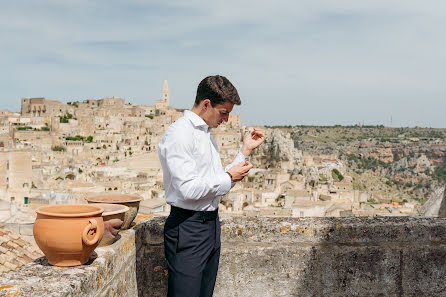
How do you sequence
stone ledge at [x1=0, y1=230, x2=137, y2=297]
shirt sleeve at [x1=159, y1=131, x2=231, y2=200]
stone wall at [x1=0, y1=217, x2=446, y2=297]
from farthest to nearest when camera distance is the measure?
stone wall at [x1=0, y1=217, x2=446, y2=297] < shirt sleeve at [x1=159, y1=131, x2=231, y2=200] < stone ledge at [x1=0, y1=230, x2=137, y2=297]

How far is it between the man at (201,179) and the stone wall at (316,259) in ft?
2.35

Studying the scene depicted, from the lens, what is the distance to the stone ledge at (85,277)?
203 centimetres

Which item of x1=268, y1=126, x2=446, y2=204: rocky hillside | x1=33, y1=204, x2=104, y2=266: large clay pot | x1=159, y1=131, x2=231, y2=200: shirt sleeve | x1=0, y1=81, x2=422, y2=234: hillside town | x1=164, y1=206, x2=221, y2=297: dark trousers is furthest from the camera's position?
x1=268, y1=126, x2=446, y2=204: rocky hillside

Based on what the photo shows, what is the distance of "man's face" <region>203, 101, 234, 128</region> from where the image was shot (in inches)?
103

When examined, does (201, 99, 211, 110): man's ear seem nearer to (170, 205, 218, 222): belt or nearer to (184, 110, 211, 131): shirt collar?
(184, 110, 211, 131): shirt collar

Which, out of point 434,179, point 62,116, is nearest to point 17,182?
point 62,116

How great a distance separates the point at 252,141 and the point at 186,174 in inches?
32.4

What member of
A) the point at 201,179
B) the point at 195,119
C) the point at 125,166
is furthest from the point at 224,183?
the point at 125,166

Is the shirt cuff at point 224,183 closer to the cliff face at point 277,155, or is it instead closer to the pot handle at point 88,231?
the pot handle at point 88,231

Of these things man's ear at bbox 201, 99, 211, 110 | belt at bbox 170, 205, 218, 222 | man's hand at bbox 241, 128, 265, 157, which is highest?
man's ear at bbox 201, 99, 211, 110

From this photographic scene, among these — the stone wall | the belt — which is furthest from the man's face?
the stone wall

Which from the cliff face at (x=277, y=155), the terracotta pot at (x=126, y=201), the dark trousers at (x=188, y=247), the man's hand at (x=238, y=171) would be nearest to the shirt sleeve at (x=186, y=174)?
the man's hand at (x=238, y=171)

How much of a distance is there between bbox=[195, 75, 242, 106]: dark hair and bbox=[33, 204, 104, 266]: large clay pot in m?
0.99

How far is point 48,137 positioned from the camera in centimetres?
6172
